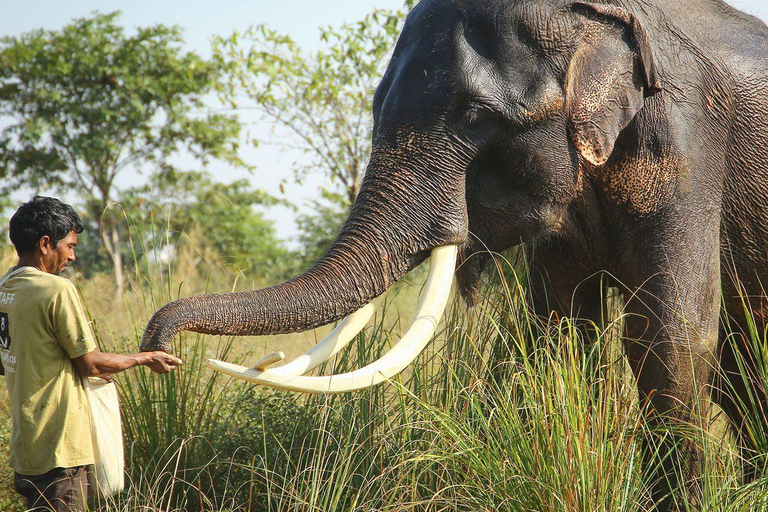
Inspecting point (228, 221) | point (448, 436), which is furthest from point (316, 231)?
point (448, 436)

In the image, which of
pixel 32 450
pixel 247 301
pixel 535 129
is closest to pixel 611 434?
pixel 535 129

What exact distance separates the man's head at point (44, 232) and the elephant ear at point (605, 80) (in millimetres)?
1783

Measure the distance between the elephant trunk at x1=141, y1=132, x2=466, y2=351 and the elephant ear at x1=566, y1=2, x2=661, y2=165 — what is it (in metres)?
0.47

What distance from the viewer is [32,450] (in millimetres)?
3061

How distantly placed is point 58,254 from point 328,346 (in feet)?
3.23

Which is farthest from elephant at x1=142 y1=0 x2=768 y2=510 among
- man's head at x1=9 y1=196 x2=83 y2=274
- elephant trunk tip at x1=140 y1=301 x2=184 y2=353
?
man's head at x1=9 y1=196 x2=83 y2=274

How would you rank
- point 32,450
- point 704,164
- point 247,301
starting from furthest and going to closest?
point 704,164, point 32,450, point 247,301

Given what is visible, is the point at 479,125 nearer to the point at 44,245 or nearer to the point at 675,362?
the point at 675,362

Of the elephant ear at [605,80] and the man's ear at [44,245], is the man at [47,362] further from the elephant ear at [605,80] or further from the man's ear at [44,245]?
the elephant ear at [605,80]

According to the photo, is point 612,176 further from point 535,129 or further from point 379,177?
point 379,177

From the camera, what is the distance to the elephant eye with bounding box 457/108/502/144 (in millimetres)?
3117

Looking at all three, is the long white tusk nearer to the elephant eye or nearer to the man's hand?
the man's hand

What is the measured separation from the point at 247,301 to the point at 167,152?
15.4 m

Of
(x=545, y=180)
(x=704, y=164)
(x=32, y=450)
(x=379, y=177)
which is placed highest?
(x=704, y=164)
